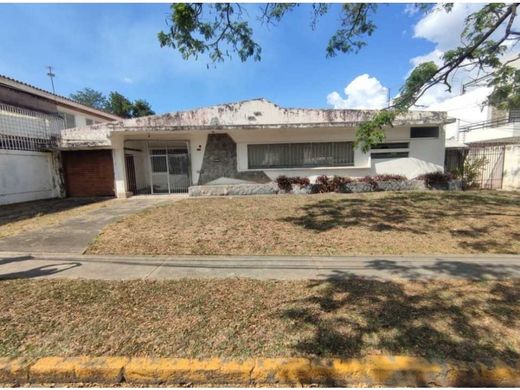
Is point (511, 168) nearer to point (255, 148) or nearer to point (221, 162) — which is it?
point (255, 148)

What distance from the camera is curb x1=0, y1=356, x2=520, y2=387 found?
209cm

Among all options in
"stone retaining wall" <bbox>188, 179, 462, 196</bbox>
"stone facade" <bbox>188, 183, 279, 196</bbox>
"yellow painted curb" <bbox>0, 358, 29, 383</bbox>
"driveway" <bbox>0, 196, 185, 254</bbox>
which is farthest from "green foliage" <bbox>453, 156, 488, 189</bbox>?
"yellow painted curb" <bbox>0, 358, 29, 383</bbox>

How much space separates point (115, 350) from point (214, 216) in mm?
4966

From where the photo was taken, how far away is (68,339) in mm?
2471

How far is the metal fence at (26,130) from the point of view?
10.2 m

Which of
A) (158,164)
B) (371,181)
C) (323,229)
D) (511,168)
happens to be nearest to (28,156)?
(158,164)

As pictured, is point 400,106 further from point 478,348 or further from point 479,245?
point 478,348

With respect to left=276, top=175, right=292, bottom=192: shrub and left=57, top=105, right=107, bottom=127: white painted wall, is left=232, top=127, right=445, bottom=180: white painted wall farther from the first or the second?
left=57, top=105, right=107, bottom=127: white painted wall

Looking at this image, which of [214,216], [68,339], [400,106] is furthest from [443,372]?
[400,106]

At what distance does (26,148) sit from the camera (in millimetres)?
10984

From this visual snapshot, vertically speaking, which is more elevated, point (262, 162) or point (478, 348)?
point (262, 162)

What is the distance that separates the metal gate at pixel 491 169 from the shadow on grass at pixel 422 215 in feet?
12.8

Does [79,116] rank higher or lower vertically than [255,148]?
higher

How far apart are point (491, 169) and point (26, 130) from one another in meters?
21.1
